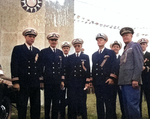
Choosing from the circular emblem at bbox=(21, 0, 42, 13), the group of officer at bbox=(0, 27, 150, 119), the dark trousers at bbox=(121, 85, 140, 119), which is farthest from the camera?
the circular emblem at bbox=(21, 0, 42, 13)

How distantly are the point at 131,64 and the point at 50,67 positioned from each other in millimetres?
1690

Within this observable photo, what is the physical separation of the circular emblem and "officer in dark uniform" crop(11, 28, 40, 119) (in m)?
2.11

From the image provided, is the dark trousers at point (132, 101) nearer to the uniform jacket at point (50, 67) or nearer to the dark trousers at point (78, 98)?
the dark trousers at point (78, 98)

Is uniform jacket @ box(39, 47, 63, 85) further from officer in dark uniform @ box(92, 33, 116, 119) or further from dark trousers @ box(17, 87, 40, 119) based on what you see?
officer in dark uniform @ box(92, 33, 116, 119)

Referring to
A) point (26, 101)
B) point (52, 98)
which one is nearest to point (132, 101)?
point (52, 98)

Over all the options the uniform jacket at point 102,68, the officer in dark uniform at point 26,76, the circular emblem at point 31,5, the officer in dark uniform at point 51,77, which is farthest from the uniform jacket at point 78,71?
the circular emblem at point 31,5

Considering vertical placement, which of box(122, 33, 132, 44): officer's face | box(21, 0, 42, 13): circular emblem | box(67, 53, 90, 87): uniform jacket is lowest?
box(67, 53, 90, 87): uniform jacket

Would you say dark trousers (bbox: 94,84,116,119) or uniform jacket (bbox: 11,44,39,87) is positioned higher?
uniform jacket (bbox: 11,44,39,87)

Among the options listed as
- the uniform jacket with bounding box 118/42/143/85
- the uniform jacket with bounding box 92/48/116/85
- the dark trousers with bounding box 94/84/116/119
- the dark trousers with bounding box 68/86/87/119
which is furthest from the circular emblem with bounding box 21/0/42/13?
the uniform jacket with bounding box 118/42/143/85

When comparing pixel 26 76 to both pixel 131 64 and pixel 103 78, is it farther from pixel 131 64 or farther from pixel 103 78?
pixel 131 64

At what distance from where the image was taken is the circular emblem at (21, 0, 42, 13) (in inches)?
235

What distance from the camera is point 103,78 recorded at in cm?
438

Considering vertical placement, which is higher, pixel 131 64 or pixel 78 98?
pixel 131 64

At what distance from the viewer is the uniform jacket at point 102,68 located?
4383mm
